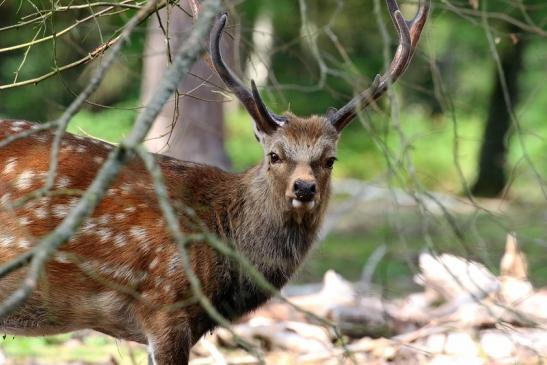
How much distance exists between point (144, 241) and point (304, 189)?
1009 mm

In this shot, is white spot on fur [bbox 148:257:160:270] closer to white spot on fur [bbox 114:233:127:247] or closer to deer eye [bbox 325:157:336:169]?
white spot on fur [bbox 114:233:127:247]

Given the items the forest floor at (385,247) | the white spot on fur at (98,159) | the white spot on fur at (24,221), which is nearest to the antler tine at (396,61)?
the forest floor at (385,247)

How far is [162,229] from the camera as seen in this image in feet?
18.6

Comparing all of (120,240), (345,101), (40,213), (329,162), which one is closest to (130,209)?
(120,240)

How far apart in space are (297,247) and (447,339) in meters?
1.99

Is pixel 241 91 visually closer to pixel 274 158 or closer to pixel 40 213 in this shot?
pixel 274 158

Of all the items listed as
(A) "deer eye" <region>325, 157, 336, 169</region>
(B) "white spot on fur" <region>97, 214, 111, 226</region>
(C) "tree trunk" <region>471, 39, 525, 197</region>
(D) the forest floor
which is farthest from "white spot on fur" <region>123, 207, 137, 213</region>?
(C) "tree trunk" <region>471, 39, 525, 197</region>

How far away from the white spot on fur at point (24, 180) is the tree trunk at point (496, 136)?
14.8 metres

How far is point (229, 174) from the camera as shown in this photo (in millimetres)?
6266

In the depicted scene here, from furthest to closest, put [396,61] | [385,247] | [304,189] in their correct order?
1. [385,247]
2. [396,61]
3. [304,189]

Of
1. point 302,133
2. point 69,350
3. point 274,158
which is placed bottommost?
point 69,350

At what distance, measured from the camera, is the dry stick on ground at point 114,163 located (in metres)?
2.86

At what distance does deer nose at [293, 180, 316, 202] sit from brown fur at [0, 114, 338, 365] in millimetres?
38

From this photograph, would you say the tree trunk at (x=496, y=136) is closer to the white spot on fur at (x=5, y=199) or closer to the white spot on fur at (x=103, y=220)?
the white spot on fur at (x=103, y=220)
